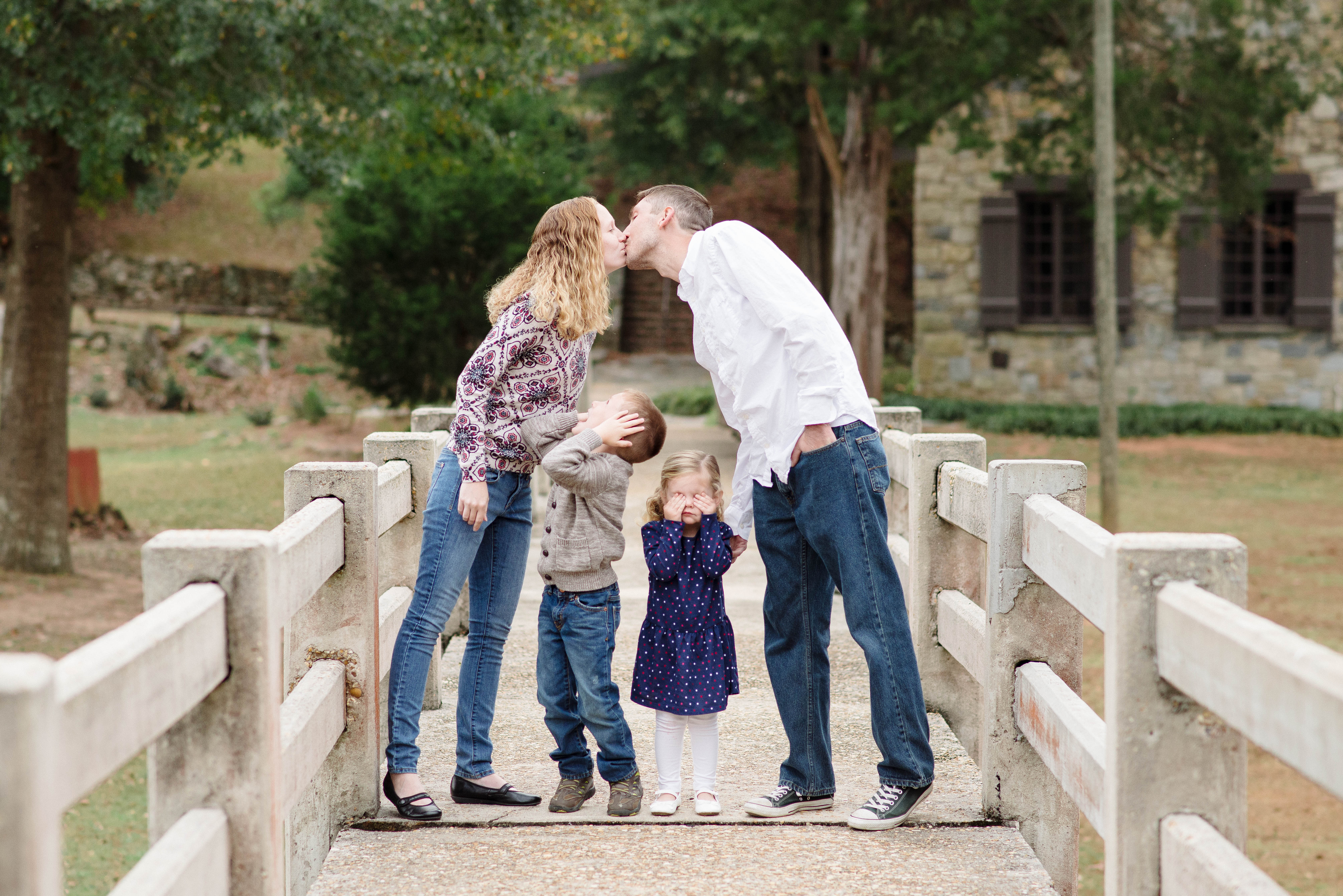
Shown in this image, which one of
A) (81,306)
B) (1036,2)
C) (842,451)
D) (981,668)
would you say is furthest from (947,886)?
(81,306)

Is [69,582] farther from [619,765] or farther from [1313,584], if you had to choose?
[1313,584]

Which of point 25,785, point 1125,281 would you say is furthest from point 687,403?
point 25,785

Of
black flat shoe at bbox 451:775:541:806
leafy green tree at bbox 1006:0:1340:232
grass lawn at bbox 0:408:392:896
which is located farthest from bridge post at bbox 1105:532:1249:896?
leafy green tree at bbox 1006:0:1340:232

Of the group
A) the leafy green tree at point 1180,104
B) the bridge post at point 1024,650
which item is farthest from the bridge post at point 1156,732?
the leafy green tree at point 1180,104

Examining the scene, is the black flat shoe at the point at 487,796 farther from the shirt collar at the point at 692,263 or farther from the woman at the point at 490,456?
the shirt collar at the point at 692,263

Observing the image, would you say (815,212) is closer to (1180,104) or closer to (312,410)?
(1180,104)

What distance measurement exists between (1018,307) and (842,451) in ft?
61.6

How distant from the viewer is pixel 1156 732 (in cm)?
244

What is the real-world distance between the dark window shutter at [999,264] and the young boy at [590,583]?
724 inches

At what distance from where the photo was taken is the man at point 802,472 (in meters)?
3.61

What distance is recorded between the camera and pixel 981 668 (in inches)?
157

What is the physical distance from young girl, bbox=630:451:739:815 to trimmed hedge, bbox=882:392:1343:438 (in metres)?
16.5

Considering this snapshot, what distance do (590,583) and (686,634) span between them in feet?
1.00

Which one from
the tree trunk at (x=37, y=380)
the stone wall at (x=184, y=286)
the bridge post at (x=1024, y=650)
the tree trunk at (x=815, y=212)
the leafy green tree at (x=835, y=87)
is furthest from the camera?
the stone wall at (x=184, y=286)
